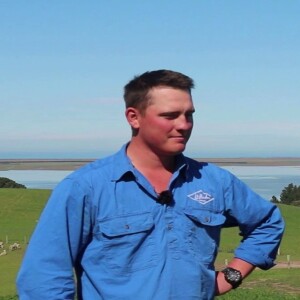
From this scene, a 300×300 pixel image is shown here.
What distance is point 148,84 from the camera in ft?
10.7

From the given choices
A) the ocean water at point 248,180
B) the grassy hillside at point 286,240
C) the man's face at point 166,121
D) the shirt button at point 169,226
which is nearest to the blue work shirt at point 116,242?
the shirt button at point 169,226

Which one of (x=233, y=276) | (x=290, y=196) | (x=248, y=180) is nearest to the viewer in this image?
(x=233, y=276)

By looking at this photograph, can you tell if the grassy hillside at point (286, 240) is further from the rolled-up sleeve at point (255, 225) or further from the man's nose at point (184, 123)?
the man's nose at point (184, 123)

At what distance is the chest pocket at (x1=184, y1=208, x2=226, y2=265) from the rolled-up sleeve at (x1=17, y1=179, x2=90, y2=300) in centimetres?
42

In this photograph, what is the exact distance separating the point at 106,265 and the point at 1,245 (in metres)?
30.0

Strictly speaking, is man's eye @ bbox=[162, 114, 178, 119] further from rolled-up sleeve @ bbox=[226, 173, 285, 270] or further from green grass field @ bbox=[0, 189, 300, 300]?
green grass field @ bbox=[0, 189, 300, 300]

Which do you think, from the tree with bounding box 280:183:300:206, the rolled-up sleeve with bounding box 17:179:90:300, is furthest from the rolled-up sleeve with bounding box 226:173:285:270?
the tree with bounding box 280:183:300:206

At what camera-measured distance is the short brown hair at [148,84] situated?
326 cm

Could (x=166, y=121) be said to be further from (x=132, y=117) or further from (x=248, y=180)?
(x=248, y=180)

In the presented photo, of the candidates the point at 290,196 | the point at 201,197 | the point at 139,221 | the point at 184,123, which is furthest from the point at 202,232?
the point at 290,196

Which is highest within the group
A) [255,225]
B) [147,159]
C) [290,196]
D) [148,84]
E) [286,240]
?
[148,84]

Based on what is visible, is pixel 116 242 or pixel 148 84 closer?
pixel 116 242

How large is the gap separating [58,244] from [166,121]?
2.18 ft

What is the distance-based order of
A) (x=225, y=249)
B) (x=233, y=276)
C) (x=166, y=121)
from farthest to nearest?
(x=225, y=249)
(x=233, y=276)
(x=166, y=121)
